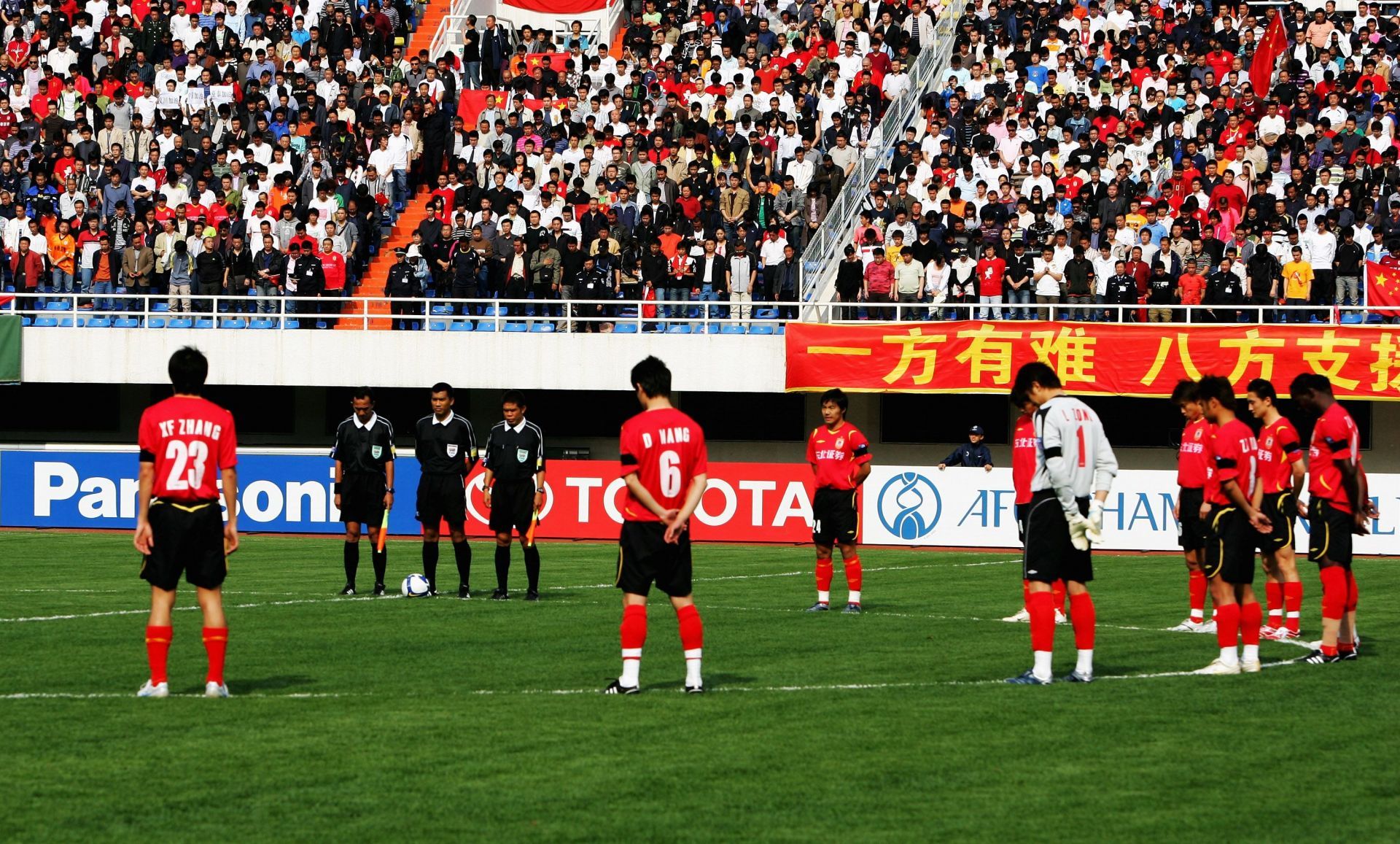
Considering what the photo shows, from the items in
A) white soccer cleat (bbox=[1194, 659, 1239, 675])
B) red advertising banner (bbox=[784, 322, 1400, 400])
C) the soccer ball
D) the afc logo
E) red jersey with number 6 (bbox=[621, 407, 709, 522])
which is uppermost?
red advertising banner (bbox=[784, 322, 1400, 400])

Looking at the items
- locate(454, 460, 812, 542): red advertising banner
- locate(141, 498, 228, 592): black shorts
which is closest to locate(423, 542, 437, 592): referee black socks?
locate(141, 498, 228, 592): black shorts

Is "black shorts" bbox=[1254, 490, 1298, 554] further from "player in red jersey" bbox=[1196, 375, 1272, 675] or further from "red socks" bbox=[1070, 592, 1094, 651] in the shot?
"red socks" bbox=[1070, 592, 1094, 651]

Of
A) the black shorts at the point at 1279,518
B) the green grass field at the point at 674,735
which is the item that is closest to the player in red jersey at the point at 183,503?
the green grass field at the point at 674,735

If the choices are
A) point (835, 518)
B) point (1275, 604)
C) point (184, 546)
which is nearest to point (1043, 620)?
point (1275, 604)

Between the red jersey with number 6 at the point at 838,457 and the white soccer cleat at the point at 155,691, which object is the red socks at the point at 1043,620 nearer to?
the white soccer cleat at the point at 155,691

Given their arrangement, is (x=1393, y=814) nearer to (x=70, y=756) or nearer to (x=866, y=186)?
(x=70, y=756)

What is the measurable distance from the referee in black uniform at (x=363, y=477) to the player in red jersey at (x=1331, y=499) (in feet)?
30.4

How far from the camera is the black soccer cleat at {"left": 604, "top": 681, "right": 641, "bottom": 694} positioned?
11867 millimetres

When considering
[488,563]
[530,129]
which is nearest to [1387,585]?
[488,563]

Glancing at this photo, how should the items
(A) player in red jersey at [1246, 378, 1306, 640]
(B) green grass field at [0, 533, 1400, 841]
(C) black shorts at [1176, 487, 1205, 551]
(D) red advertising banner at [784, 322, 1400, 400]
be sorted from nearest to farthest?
1. (B) green grass field at [0, 533, 1400, 841]
2. (A) player in red jersey at [1246, 378, 1306, 640]
3. (C) black shorts at [1176, 487, 1205, 551]
4. (D) red advertising banner at [784, 322, 1400, 400]

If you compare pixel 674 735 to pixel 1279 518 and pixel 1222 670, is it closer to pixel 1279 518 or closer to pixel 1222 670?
pixel 1222 670

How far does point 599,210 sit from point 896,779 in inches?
959

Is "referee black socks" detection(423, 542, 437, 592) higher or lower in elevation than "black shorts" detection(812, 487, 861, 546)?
lower

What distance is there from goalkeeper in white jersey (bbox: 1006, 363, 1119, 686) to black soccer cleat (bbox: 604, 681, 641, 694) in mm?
2284
